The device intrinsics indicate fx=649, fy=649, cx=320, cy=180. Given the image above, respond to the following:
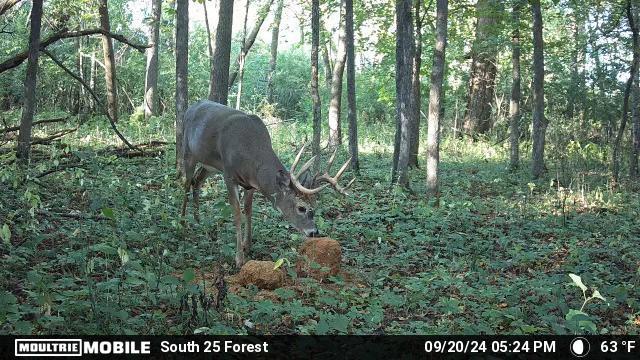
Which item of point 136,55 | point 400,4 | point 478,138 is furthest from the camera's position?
point 136,55

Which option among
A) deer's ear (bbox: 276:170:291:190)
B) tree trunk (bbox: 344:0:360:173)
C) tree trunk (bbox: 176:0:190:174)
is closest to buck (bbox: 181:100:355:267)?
deer's ear (bbox: 276:170:291:190)

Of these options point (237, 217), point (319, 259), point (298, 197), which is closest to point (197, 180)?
point (237, 217)

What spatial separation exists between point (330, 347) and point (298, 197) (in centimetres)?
289

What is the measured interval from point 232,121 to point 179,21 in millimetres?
3318

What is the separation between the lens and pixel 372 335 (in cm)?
505

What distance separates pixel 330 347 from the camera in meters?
4.79

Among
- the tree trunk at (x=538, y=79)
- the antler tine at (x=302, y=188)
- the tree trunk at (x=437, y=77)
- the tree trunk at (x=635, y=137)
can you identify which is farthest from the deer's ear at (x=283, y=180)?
the tree trunk at (x=635, y=137)

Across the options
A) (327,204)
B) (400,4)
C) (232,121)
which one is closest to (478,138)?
(400,4)

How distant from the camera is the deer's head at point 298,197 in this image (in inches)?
290

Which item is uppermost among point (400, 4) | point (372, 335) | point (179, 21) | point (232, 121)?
point (400, 4)

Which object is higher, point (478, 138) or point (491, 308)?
point (478, 138)

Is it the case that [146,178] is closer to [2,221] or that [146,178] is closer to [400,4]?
[2,221]

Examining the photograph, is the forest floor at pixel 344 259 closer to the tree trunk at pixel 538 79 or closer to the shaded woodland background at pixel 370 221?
the shaded woodland background at pixel 370 221

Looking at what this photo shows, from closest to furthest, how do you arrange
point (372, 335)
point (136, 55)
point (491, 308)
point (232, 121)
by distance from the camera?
point (372, 335), point (491, 308), point (232, 121), point (136, 55)
